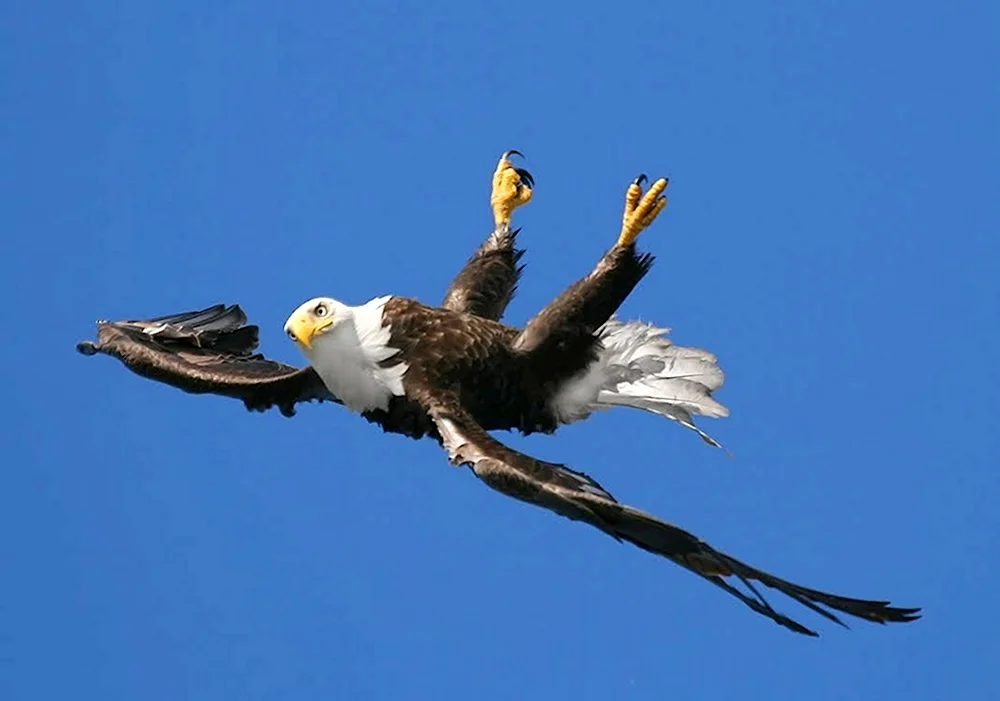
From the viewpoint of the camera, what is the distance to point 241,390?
14.2 feet

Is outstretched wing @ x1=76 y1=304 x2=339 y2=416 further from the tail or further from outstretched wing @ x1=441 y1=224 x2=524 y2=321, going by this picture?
the tail

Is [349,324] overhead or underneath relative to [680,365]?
underneath

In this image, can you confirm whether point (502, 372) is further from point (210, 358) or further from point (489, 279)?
point (210, 358)

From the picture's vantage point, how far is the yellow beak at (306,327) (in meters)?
3.93

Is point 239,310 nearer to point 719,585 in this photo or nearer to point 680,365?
point 680,365

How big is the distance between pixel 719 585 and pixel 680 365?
724 millimetres

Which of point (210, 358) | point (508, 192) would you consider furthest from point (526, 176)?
point (210, 358)

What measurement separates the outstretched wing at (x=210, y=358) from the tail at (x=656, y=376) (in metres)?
0.57

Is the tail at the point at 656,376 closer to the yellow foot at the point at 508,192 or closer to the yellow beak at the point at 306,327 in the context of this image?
the yellow foot at the point at 508,192

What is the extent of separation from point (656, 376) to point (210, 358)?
3.12 ft

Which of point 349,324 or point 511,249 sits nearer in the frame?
point 349,324

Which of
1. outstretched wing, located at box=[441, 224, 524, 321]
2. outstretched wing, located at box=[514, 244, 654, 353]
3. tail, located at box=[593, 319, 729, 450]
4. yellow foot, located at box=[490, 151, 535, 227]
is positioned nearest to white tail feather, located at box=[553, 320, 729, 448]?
tail, located at box=[593, 319, 729, 450]

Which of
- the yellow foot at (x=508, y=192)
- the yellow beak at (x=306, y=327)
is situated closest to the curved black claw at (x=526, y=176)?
the yellow foot at (x=508, y=192)

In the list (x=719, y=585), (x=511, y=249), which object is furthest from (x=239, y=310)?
(x=719, y=585)
